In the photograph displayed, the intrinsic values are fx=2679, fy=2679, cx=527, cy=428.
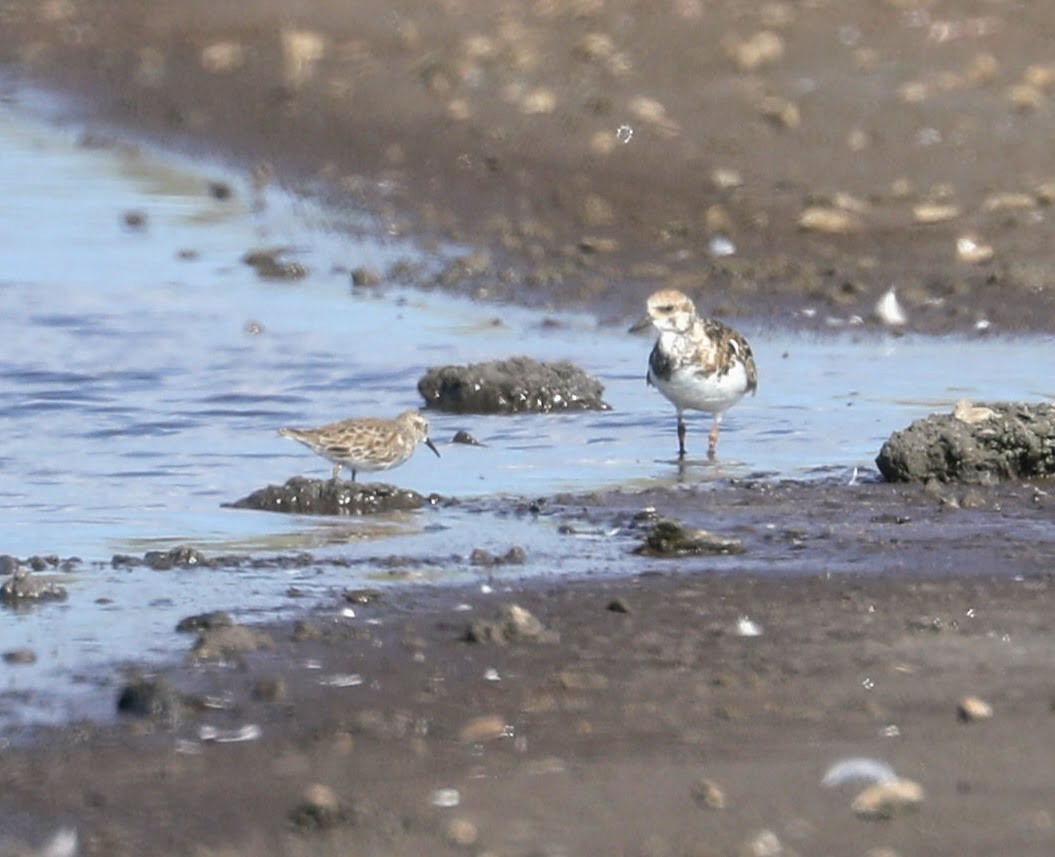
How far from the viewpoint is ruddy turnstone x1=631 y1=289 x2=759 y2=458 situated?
10.9 metres

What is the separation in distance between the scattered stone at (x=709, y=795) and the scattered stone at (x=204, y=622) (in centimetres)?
184

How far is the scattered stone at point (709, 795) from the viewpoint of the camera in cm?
596

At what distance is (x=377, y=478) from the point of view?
35.4ft

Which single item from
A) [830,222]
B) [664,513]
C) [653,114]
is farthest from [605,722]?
[653,114]

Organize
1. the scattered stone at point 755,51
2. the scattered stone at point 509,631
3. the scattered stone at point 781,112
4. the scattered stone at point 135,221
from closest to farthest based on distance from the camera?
the scattered stone at point 509,631, the scattered stone at point 135,221, the scattered stone at point 781,112, the scattered stone at point 755,51

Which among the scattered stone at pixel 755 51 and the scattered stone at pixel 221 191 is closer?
the scattered stone at pixel 221 191

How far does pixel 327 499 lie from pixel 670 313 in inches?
90.2

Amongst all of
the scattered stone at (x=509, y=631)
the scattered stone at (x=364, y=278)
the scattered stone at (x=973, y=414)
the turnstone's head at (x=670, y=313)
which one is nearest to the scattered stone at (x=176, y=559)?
the scattered stone at (x=509, y=631)

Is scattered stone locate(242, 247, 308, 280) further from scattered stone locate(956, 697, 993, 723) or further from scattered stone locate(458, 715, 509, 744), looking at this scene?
scattered stone locate(956, 697, 993, 723)

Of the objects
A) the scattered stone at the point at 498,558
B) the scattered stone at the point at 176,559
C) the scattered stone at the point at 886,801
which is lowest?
the scattered stone at the point at 886,801

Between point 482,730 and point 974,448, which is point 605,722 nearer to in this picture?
point 482,730

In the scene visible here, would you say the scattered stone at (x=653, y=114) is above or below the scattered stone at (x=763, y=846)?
above

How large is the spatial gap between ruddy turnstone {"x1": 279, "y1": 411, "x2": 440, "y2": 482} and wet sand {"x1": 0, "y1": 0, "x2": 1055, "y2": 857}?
1.00 metres

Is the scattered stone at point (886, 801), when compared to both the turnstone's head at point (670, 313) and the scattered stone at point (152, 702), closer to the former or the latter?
the scattered stone at point (152, 702)
